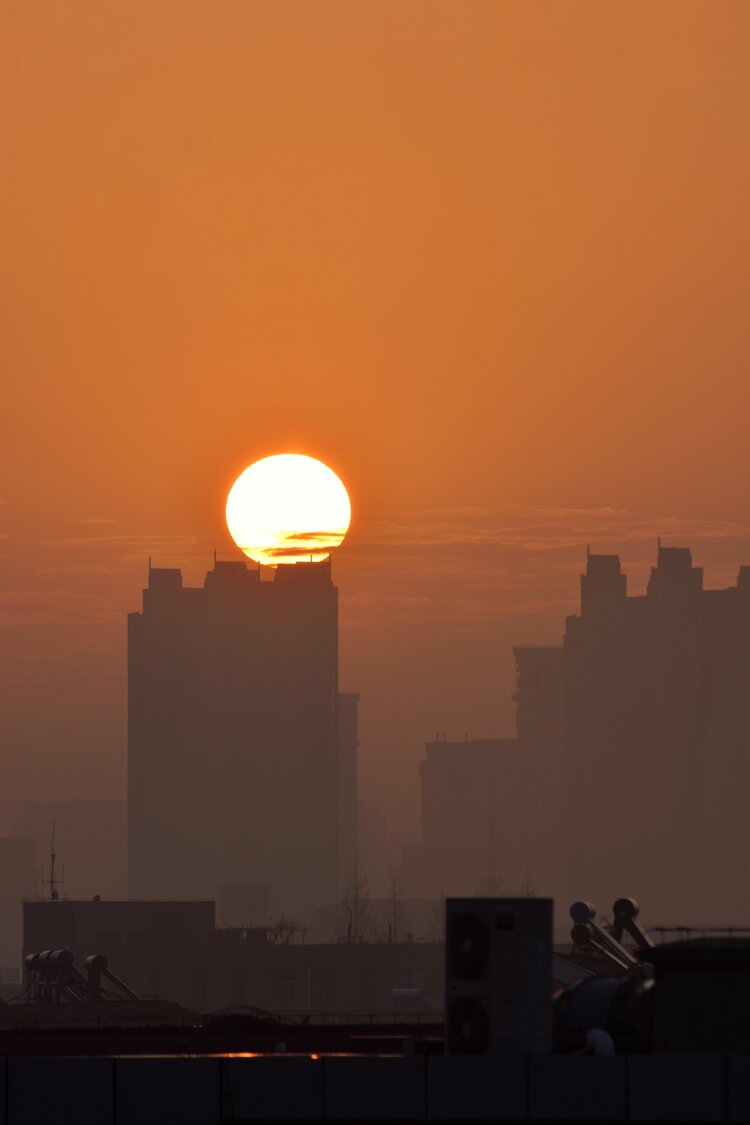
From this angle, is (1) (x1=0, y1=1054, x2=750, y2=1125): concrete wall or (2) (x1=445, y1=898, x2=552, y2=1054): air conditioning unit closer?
(1) (x1=0, y1=1054, x2=750, y2=1125): concrete wall

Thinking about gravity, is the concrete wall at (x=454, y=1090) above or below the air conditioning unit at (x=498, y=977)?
below

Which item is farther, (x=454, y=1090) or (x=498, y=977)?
(x=498, y=977)

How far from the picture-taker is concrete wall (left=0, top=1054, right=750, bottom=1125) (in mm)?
37531

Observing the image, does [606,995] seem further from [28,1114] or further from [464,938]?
[28,1114]

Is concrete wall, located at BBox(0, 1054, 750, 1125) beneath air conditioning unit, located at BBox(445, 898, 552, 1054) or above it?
beneath

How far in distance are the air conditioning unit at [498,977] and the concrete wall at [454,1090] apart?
15.2ft

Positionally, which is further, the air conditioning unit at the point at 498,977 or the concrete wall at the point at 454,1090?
the air conditioning unit at the point at 498,977

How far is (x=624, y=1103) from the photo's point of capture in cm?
3756

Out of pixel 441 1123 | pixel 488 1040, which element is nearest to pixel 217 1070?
pixel 441 1123

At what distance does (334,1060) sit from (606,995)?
8.06 m

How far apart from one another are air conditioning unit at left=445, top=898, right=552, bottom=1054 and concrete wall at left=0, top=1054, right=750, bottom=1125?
15.2 ft

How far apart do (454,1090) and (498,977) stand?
5180 millimetres

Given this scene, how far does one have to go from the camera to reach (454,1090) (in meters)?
37.6

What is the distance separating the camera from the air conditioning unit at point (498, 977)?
42.4 meters
